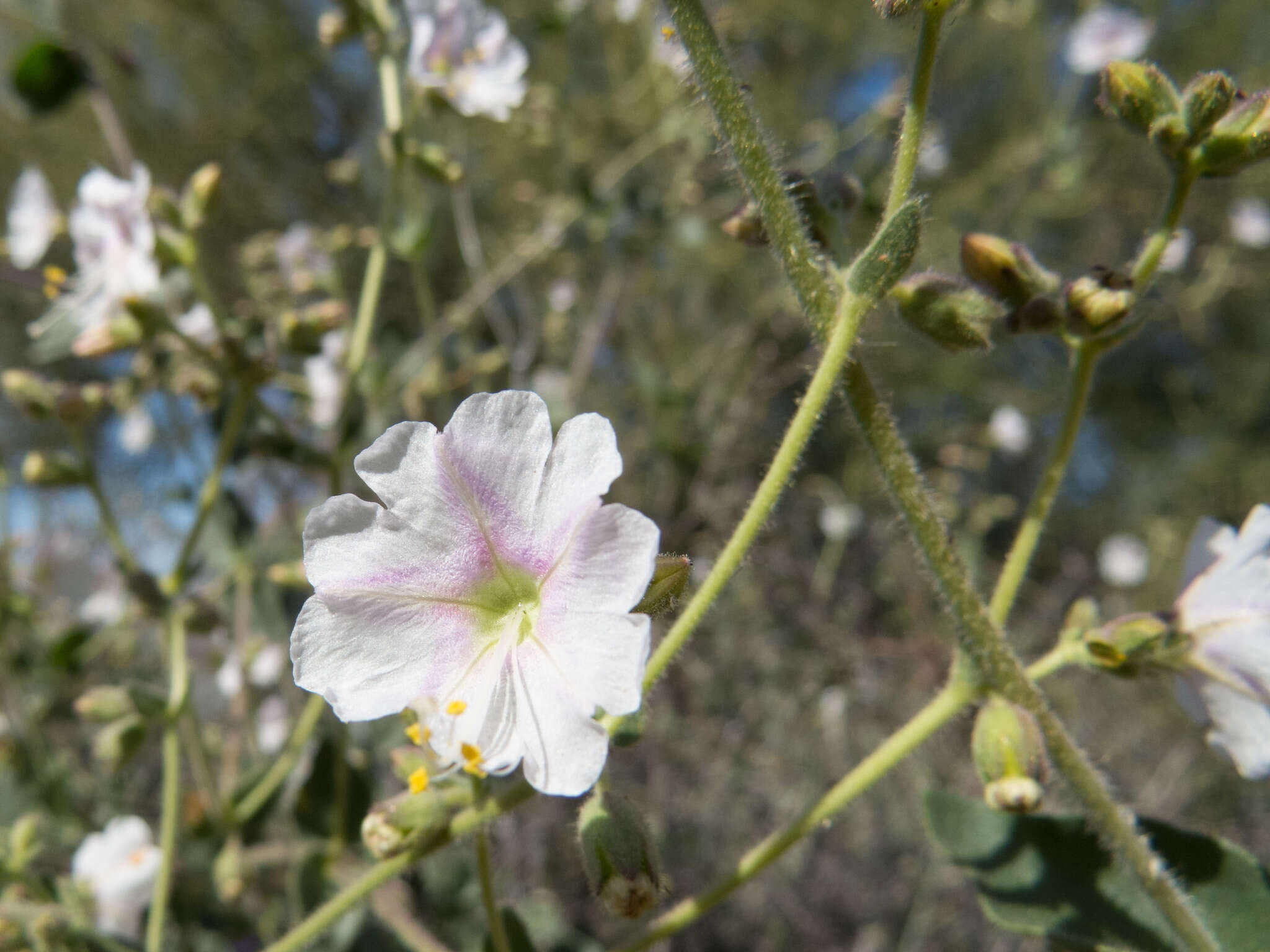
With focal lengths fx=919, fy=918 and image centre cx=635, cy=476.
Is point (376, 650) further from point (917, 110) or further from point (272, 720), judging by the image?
point (272, 720)

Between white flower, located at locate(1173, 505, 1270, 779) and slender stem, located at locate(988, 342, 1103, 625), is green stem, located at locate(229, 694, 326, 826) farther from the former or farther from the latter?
white flower, located at locate(1173, 505, 1270, 779)

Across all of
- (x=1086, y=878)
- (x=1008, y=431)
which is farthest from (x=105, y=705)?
(x=1008, y=431)

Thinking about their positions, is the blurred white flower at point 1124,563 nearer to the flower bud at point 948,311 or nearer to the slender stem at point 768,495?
the flower bud at point 948,311

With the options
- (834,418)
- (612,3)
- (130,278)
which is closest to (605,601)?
(130,278)

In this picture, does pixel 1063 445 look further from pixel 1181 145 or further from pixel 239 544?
pixel 239 544

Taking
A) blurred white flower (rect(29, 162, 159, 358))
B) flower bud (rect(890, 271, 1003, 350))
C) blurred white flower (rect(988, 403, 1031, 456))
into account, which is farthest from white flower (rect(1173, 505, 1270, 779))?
blurred white flower (rect(988, 403, 1031, 456))
